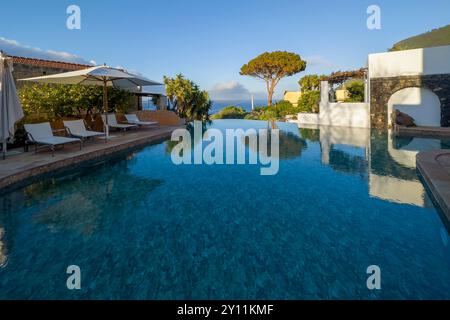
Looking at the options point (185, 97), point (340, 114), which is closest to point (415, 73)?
point (340, 114)

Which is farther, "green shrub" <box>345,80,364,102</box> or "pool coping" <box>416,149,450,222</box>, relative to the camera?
"green shrub" <box>345,80,364,102</box>

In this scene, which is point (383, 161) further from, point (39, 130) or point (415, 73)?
point (415, 73)

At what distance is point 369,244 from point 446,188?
2459mm

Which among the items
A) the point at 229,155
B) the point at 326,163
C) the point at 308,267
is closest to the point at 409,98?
the point at 326,163

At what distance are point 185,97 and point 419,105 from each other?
16419mm

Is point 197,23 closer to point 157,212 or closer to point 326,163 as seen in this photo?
point 326,163

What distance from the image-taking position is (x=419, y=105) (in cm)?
1616

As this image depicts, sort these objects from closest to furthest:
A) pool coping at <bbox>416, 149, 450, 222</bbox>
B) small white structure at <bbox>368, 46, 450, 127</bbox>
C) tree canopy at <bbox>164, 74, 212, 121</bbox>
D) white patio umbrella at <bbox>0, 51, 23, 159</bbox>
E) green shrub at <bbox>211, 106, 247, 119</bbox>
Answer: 1. pool coping at <bbox>416, 149, 450, 222</bbox>
2. white patio umbrella at <bbox>0, 51, 23, 159</bbox>
3. small white structure at <bbox>368, 46, 450, 127</bbox>
4. tree canopy at <bbox>164, 74, 212, 121</bbox>
5. green shrub at <bbox>211, 106, 247, 119</bbox>

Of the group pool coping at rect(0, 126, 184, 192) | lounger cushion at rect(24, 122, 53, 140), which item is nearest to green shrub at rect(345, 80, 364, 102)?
pool coping at rect(0, 126, 184, 192)

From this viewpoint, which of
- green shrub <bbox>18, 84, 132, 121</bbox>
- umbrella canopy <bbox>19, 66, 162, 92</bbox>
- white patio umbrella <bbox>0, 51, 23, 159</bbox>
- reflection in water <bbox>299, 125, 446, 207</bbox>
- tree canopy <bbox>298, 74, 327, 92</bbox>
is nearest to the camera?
reflection in water <bbox>299, 125, 446, 207</bbox>

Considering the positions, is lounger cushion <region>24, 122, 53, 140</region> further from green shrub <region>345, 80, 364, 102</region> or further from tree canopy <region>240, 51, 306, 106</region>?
tree canopy <region>240, 51, 306, 106</region>

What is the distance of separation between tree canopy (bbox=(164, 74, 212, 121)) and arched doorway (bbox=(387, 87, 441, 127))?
14.7 metres

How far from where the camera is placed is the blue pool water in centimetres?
282
